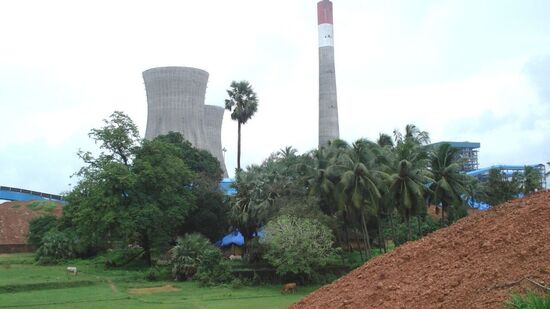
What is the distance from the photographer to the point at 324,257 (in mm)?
34719

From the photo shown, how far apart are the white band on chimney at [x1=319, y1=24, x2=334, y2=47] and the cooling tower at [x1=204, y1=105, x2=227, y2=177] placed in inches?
645

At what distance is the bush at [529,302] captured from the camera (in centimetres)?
655

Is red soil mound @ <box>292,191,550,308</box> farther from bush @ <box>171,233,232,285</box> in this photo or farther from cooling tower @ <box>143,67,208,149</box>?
cooling tower @ <box>143,67,208,149</box>

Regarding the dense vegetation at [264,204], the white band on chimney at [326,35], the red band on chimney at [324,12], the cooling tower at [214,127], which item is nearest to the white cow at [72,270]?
the dense vegetation at [264,204]

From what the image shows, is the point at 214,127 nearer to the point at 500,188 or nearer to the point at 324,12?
the point at 324,12

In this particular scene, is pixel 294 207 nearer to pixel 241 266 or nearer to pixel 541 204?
pixel 241 266

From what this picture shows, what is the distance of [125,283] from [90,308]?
10069 millimetres

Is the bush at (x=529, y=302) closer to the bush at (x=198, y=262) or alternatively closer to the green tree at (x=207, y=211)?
the bush at (x=198, y=262)

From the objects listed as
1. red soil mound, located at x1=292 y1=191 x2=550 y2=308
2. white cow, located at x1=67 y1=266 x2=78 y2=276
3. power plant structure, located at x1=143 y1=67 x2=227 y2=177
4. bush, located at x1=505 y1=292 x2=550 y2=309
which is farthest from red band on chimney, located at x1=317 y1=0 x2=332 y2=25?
bush, located at x1=505 y1=292 x2=550 y2=309

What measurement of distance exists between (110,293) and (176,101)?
3053cm

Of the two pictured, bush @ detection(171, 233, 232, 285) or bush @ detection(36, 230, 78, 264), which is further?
bush @ detection(36, 230, 78, 264)

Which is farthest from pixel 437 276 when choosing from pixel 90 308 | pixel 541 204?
pixel 90 308

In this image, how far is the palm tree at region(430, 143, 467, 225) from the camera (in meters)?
38.2

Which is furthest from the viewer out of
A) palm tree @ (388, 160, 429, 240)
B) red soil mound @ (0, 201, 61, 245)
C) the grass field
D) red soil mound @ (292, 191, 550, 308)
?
red soil mound @ (0, 201, 61, 245)
